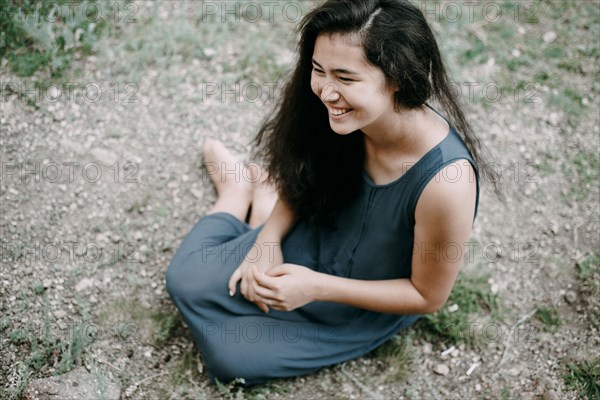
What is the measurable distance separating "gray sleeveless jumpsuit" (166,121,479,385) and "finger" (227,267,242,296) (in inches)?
1.3

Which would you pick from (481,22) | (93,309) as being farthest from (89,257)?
(481,22)

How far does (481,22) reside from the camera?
3.81 meters

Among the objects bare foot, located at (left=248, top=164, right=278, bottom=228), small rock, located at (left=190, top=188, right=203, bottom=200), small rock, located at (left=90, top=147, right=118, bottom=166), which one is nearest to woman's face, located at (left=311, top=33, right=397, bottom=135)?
bare foot, located at (left=248, top=164, right=278, bottom=228)

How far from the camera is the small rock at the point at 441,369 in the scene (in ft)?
8.30

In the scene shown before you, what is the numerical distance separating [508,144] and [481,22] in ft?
3.25

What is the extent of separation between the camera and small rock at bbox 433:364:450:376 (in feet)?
8.30

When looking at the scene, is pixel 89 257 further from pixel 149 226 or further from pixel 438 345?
pixel 438 345

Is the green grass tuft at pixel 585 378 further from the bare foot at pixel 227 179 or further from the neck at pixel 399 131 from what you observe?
the bare foot at pixel 227 179

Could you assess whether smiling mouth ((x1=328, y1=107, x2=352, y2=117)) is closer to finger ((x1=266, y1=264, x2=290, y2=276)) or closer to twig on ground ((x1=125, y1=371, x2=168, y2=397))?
finger ((x1=266, y1=264, x2=290, y2=276))

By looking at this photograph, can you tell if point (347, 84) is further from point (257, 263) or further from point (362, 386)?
point (362, 386)

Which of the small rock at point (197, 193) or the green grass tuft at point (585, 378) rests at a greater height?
the small rock at point (197, 193)

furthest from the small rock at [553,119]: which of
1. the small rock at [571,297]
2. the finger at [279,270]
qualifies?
the finger at [279,270]

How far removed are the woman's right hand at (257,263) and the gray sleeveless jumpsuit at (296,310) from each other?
0.01m

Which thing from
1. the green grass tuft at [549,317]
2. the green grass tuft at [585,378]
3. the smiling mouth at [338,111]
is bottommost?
the green grass tuft at [585,378]
